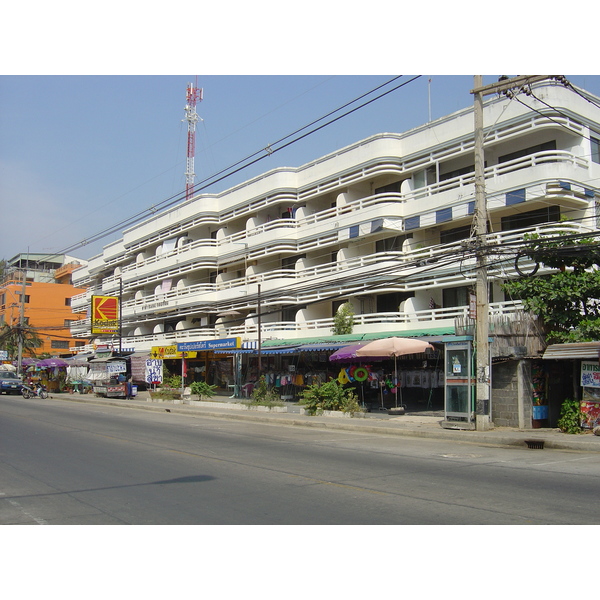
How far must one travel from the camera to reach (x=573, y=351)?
1692 cm

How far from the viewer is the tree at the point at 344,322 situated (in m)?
30.8

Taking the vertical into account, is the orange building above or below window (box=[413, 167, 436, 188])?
below

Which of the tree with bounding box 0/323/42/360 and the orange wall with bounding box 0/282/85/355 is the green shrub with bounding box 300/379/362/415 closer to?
the tree with bounding box 0/323/42/360

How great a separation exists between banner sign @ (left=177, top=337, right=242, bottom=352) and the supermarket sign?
20.2 meters

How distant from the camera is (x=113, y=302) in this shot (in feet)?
160

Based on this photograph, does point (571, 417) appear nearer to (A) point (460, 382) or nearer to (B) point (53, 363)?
(A) point (460, 382)

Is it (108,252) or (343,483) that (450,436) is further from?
(108,252)

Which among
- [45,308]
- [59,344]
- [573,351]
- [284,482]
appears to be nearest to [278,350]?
[573,351]

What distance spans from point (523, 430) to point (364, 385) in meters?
11.2

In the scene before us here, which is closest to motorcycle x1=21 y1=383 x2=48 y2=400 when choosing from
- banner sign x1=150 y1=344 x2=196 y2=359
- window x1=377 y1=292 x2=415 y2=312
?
banner sign x1=150 y1=344 x2=196 y2=359

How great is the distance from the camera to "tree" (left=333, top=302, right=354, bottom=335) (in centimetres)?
3078

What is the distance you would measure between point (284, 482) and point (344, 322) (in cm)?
2127

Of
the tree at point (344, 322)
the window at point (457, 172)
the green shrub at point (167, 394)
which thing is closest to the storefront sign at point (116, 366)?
the green shrub at point (167, 394)

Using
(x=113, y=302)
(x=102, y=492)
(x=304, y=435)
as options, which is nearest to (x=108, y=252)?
(x=113, y=302)
